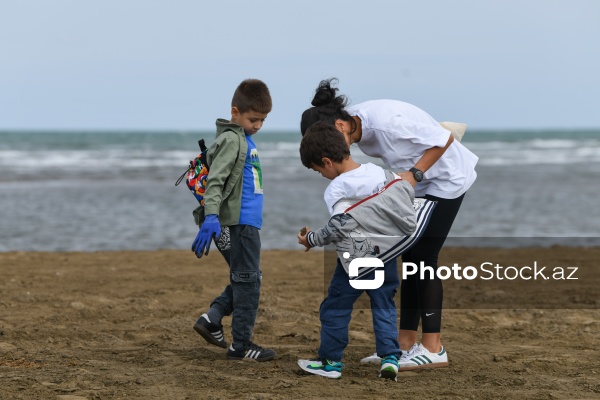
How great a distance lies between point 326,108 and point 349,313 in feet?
3.62

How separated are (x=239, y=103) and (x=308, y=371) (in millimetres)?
1555

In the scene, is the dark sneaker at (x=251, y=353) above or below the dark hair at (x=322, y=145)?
below

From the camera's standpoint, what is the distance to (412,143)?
4582 mm

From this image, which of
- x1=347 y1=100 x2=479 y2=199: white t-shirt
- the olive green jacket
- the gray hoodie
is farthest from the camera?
the olive green jacket

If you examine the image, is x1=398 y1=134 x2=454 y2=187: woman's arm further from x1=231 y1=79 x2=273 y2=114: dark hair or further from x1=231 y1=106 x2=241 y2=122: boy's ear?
x1=231 y1=106 x2=241 y2=122: boy's ear

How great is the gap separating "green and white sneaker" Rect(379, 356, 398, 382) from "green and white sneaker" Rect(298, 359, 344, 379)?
237 mm

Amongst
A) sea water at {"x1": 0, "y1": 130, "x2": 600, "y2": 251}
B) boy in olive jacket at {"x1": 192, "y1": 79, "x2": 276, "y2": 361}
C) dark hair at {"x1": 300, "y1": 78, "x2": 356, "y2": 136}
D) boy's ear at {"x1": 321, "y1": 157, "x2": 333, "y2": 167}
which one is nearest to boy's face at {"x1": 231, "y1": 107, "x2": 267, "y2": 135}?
boy in olive jacket at {"x1": 192, "y1": 79, "x2": 276, "y2": 361}

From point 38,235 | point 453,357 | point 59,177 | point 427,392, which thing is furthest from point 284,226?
point 59,177

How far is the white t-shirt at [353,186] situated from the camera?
4.34 meters

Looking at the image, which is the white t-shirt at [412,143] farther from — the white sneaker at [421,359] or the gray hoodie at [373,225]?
the white sneaker at [421,359]

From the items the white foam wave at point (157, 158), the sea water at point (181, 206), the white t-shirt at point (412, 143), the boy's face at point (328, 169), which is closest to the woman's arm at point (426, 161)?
the white t-shirt at point (412, 143)

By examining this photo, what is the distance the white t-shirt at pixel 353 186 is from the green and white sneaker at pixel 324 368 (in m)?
0.85

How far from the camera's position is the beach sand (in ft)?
14.3

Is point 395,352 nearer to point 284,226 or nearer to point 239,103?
point 239,103
